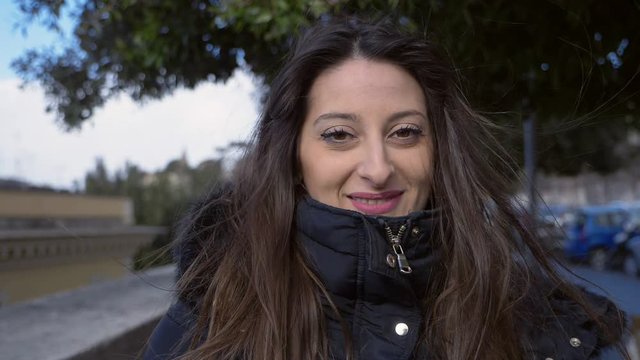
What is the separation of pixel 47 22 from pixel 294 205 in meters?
3.55

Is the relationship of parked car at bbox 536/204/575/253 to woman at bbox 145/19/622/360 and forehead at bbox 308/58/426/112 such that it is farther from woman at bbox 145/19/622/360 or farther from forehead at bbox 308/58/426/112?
forehead at bbox 308/58/426/112

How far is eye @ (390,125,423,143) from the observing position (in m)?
1.79

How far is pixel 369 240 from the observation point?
5.44ft

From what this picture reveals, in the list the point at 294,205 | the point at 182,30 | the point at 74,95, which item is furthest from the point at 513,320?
the point at 74,95

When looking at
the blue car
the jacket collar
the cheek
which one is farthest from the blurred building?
the blue car

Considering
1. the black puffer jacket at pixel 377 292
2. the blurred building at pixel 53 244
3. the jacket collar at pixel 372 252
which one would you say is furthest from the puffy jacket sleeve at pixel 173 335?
the blurred building at pixel 53 244

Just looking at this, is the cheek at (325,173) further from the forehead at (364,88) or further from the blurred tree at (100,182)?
the blurred tree at (100,182)

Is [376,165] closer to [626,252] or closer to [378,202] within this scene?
[378,202]

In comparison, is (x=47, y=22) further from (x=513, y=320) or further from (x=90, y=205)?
(x=90, y=205)

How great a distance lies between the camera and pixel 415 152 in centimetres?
181

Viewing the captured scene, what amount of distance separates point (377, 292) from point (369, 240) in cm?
13

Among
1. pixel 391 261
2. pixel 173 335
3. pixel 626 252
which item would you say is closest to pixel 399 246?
pixel 391 261

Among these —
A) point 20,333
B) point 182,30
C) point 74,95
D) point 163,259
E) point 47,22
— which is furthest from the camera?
point 74,95

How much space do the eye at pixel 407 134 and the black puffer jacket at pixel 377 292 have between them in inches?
8.5
